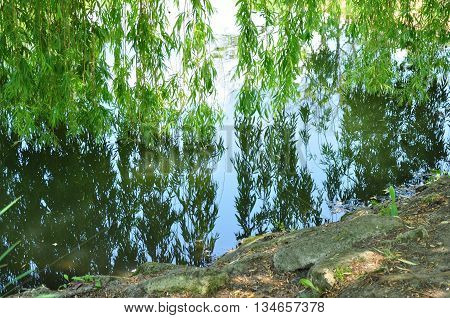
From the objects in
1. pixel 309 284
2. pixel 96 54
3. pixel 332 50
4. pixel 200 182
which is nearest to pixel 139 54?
pixel 96 54

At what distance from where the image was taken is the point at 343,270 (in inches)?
95.3

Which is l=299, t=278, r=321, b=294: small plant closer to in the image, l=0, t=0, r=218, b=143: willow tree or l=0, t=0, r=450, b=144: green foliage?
l=0, t=0, r=450, b=144: green foliage

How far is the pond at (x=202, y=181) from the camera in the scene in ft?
15.6

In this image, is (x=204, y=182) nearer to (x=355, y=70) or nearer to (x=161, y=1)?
(x=161, y=1)

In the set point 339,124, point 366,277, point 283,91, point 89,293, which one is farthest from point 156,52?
point 339,124

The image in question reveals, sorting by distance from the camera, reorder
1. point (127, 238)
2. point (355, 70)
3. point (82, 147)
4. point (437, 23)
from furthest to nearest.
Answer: point (355, 70), point (82, 147), point (437, 23), point (127, 238)

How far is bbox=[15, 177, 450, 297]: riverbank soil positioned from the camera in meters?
2.30

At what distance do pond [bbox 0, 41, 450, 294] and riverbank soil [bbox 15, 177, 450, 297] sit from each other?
1.32m

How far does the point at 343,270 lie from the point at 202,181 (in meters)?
3.57

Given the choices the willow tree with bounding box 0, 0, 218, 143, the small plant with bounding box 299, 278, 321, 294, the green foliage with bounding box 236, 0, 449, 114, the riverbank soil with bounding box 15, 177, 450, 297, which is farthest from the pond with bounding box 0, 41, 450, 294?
the small plant with bounding box 299, 278, 321, 294

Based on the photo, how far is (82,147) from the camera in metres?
6.78

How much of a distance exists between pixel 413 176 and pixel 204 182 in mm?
1924

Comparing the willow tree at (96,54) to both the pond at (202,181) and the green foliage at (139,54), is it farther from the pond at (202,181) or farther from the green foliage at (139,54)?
the pond at (202,181)

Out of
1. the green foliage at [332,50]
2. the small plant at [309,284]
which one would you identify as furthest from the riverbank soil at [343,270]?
the green foliage at [332,50]
